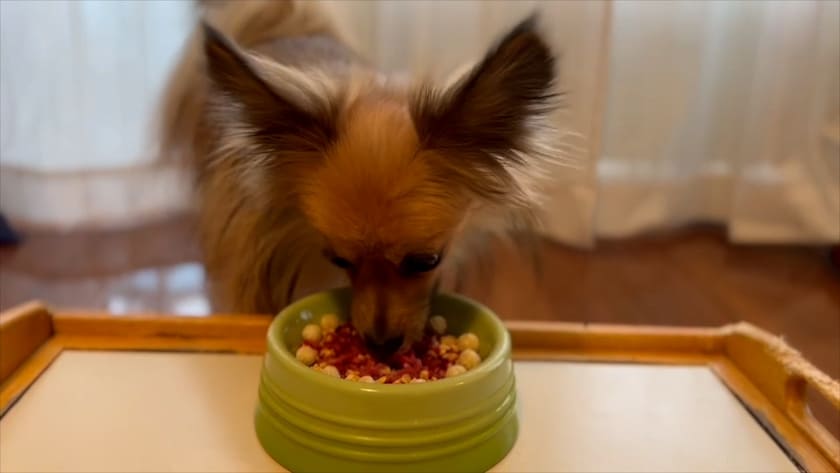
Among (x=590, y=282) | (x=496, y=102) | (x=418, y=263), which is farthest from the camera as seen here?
(x=590, y=282)

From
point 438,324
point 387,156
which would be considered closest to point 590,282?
point 438,324

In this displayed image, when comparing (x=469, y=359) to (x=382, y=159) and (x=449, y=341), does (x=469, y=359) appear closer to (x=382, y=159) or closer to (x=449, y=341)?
(x=449, y=341)

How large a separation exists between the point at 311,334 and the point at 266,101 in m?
0.38

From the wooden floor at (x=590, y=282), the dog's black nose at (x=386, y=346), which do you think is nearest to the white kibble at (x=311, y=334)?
→ the dog's black nose at (x=386, y=346)

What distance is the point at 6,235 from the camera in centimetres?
232

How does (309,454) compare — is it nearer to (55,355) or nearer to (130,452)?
(130,452)

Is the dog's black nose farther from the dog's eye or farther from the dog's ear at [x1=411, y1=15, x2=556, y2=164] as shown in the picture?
the dog's ear at [x1=411, y1=15, x2=556, y2=164]

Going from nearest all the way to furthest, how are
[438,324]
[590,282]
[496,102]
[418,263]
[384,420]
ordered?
[384,420] → [496,102] → [418,263] → [438,324] → [590,282]

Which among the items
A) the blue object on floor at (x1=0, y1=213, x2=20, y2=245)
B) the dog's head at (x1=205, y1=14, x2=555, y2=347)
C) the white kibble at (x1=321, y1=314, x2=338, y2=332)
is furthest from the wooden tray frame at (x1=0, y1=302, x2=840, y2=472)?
the blue object on floor at (x1=0, y1=213, x2=20, y2=245)

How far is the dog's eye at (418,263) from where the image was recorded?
1356 mm

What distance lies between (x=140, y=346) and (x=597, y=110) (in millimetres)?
1364

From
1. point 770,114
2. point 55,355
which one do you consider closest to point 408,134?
point 55,355

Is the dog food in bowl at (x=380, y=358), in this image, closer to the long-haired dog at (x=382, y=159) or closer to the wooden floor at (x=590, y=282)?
the long-haired dog at (x=382, y=159)

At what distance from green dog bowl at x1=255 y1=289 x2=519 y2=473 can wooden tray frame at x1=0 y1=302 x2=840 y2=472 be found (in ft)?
0.97
